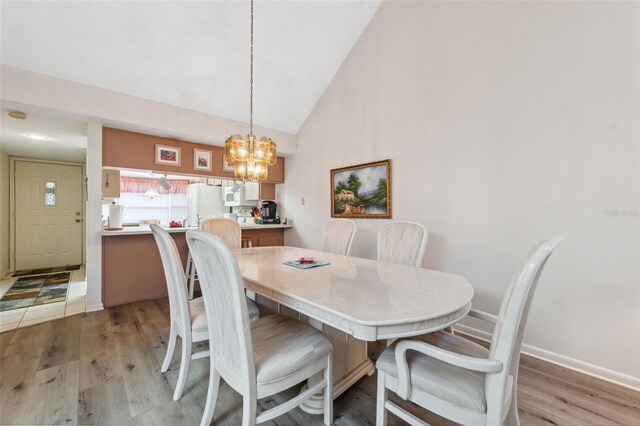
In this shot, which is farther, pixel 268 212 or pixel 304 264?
pixel 268 212

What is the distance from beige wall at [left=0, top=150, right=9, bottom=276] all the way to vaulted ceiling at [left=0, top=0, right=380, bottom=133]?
10.4 feet

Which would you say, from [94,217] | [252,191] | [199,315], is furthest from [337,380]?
[252,191]

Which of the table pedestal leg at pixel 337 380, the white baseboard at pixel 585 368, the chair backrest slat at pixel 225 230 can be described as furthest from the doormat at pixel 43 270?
the white baseboard at pixel 585 368

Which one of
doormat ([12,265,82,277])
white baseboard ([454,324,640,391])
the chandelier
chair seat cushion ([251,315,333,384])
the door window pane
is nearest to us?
chair seat cushion ([251,315,333,384])

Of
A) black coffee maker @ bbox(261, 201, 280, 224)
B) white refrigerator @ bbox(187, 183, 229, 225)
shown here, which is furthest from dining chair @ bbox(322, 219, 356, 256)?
white refrigerator @ bbox(187, 183, 229, 225)

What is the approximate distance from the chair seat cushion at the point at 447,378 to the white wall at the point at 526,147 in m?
1.34

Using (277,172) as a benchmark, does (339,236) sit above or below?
below

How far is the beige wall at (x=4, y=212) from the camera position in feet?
13.8

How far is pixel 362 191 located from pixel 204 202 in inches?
131

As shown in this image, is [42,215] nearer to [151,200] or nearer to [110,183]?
[151,200]

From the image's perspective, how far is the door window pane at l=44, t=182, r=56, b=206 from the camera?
4.89 metres

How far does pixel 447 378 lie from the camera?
3.33 ft

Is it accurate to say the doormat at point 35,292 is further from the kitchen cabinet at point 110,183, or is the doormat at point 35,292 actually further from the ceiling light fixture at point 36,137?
the ceiling light fixture at point 36,137

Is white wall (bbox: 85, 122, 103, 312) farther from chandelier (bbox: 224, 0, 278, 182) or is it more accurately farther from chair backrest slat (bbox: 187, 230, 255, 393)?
chair backrest slat (bbox: 187, 230, 255, 393)
